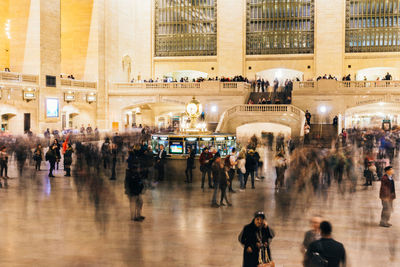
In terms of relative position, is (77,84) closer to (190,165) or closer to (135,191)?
(190,165)

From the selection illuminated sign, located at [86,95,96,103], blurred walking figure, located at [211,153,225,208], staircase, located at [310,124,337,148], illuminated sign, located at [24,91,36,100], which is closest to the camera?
blurred walking figure, located at [211,153,225,208]

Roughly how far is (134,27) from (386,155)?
26.6m

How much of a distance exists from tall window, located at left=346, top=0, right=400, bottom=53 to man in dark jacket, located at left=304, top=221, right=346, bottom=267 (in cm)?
3514

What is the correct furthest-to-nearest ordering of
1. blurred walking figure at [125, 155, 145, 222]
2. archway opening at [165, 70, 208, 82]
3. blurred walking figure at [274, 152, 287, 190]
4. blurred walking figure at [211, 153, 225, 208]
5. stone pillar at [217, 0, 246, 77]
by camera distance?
1. archway opening at [165, 70, 208, 82]
2. stone pillar at [217, 0, 246, 77]
3. blurred walking figure at [274, 152, 287, 190]
4. blurred walking figure at [211, 153, 225, 208]
5. blurred walking figure at [125, 155, 145, 222]

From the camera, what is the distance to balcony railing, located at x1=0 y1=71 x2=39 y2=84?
2396 cm

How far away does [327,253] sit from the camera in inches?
167

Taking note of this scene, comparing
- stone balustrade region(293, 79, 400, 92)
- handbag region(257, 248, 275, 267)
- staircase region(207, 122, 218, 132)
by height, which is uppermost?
stone balustrade region(293, 79, 400, 92)

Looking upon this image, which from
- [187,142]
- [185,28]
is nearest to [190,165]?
[187,142]

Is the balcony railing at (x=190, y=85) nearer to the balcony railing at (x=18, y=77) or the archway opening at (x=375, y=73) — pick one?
the balcony railing at (x=18, y=77)

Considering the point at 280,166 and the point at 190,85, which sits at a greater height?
the point at 190,85

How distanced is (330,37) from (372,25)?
367 cm

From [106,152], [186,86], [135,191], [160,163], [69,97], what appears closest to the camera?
[135,191]

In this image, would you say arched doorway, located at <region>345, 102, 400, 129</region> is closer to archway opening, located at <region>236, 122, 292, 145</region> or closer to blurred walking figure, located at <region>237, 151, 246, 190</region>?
archway opening, located at <region>236, 122, 292, 145</region>

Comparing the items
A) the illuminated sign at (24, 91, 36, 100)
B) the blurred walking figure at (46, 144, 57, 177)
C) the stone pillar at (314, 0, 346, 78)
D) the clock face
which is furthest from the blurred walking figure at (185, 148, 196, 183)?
the stone pillar at (314, 0, 346, 78)
